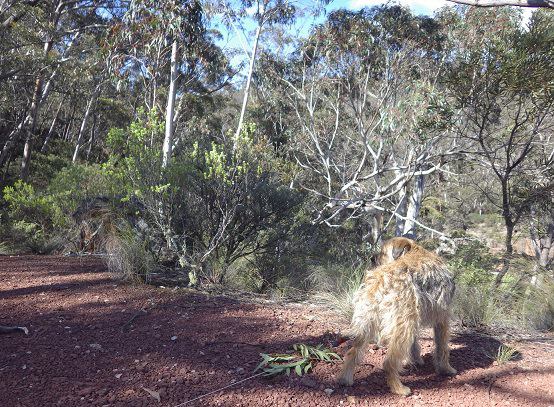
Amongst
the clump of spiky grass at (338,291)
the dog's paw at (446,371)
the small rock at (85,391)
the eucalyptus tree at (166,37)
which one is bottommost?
the small rock at (85,391)

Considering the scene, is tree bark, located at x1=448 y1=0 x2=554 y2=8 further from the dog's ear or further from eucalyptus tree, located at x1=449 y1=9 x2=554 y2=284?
eucalyptus tree, located at x1=449 y1=9 x2=554 y2=284

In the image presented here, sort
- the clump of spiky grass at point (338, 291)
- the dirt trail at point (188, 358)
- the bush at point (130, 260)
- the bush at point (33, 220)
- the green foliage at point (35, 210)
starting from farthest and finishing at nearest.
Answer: the green foliage at point (35, 210)
the bush at point (33, 220)
the bush at point (130, 260)
the clump of spiky grass at point (338, 291)
the dirt trail at point (188, 358)

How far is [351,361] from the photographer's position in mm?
3074

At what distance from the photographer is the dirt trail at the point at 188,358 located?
9.41 ft

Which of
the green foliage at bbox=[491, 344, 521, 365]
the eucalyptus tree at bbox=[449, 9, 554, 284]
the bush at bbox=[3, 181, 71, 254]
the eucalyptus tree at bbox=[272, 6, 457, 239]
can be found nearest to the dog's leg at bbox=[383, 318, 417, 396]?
the green foliage at bbox=[491, 344, 521, 365]

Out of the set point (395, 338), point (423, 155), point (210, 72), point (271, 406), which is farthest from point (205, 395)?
point (210, 72)

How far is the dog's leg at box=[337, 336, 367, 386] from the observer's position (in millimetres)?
3053

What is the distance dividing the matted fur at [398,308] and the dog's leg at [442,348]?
33 mm

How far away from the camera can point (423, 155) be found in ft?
38.1

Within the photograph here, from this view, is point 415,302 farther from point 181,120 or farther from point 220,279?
point 181,120

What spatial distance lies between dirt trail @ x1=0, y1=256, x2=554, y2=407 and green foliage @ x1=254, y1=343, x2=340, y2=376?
61mm

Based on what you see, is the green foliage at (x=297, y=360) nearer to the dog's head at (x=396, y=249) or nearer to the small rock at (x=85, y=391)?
the dog's head at (x=396, y=249)

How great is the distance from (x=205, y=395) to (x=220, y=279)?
9.41 ft

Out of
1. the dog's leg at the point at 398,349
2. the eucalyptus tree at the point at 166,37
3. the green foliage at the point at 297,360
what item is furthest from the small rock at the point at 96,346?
the eucalyptus tree at the point at 166,37
